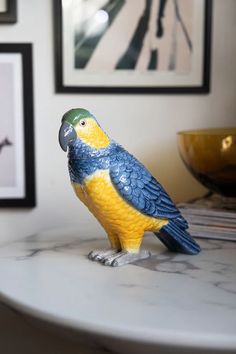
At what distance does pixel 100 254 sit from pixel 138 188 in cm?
12

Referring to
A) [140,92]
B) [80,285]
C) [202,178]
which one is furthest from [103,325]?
[140,92]

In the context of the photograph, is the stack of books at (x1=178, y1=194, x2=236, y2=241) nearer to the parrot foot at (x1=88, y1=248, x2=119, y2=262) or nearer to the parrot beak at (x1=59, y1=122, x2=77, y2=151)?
the parrot foot at (x1=88, y1=248, x2=119, y2=262)

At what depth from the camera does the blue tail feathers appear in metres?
0.74

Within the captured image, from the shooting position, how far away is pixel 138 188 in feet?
2.28

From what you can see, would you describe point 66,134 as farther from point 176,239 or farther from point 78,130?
point 176,239

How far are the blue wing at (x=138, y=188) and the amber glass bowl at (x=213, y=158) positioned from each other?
0.22m

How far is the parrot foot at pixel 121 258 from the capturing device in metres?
0.70

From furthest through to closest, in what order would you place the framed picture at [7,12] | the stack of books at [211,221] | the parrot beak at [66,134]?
the framed picture at [7,12]
the stack of books at [211,221]
the parrot beak at [66,134]

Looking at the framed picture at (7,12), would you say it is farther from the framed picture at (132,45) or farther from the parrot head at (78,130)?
the parrot head at (78,130)

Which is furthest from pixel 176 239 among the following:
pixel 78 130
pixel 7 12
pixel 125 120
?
pixel 7 12

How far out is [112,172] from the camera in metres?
→ 0.68

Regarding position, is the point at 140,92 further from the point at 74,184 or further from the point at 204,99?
the point at 74,184

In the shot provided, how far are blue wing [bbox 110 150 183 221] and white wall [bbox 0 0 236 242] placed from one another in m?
0.32

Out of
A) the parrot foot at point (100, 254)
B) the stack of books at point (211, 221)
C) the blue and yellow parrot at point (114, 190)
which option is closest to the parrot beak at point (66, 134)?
the blue and yellow parrot at point (114, 190)
